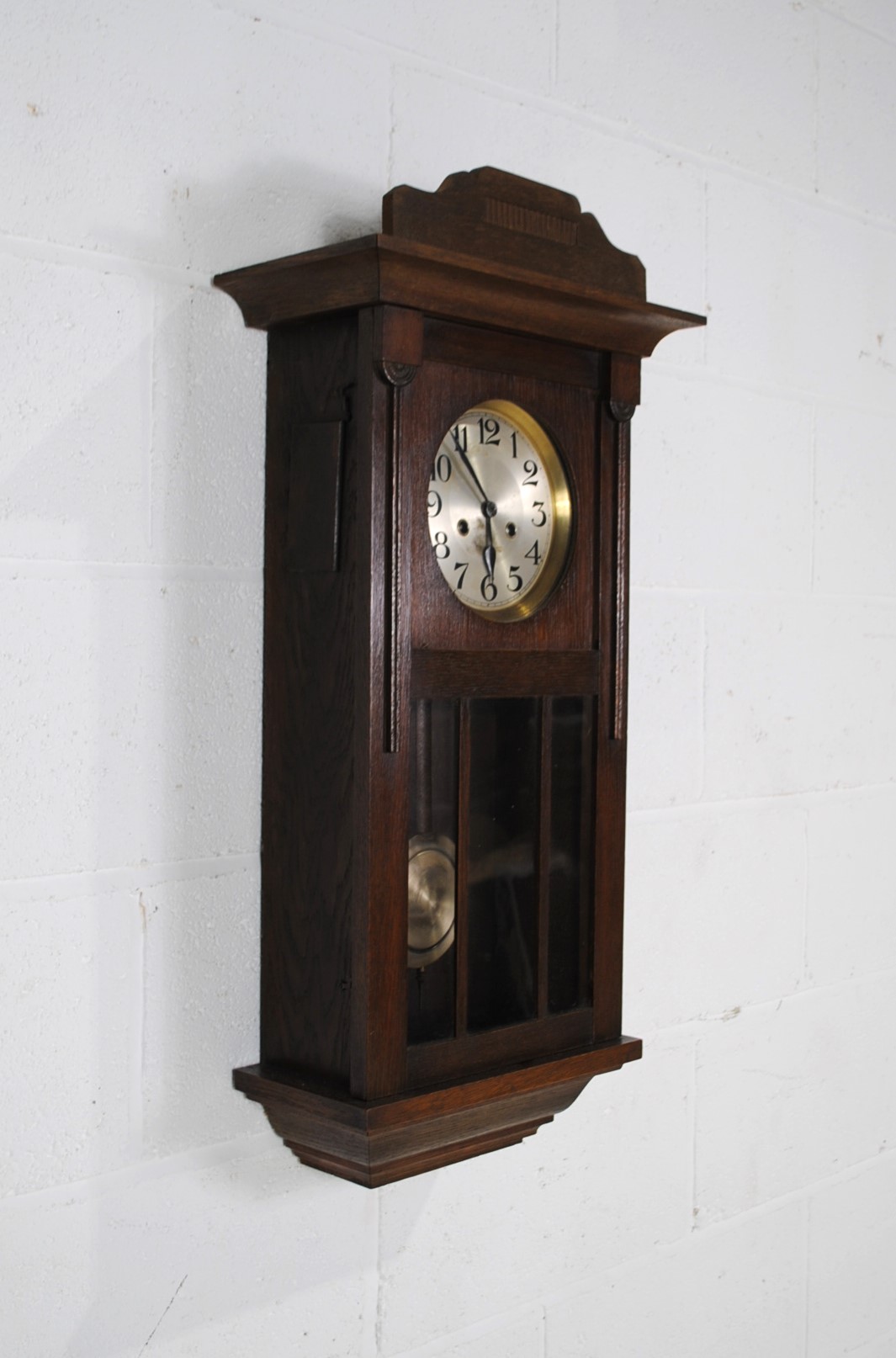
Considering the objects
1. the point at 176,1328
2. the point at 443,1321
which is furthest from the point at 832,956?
the point at 176,1328

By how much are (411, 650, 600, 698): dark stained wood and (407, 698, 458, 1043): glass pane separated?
0.8 inches

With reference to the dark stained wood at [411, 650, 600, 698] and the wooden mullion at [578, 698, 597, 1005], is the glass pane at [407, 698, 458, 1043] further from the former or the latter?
the wooden mullion at [578, 698, 597, 1005]

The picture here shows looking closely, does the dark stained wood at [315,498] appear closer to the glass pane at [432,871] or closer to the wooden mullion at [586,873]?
the glass pane at [432,871]

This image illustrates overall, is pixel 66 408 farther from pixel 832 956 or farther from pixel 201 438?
pixel 832 956

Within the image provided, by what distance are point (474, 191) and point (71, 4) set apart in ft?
1.13

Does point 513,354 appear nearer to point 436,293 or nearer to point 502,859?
point 436,293

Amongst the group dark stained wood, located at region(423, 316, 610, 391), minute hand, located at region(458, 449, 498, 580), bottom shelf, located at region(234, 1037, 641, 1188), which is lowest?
bottom shelf, located at region(234, 1037, 641, 1188)

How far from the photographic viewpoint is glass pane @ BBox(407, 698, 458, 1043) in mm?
1139

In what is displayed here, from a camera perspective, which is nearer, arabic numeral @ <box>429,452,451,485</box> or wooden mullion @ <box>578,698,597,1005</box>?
arabic numeral @ <box>429,452,451,485</box>

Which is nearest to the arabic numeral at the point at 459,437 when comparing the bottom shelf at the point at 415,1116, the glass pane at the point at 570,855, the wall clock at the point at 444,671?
the wall clock at the point at 444,671

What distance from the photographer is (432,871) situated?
1.15m

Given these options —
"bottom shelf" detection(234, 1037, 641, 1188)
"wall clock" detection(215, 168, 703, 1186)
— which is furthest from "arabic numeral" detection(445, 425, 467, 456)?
"bottom shelf" detection(234, 1037, 641, 1188)

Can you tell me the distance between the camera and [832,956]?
1795 mm

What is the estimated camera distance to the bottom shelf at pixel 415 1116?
3.57 feet
